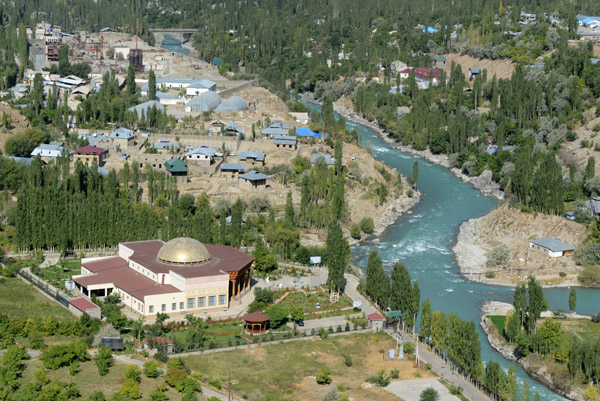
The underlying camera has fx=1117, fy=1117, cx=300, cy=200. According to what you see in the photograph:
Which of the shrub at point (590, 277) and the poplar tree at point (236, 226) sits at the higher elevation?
the poplar tree at point (236, 226)

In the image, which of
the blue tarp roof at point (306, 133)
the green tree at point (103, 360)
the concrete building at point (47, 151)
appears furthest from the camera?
the blue tarp roof at point (306, 133)

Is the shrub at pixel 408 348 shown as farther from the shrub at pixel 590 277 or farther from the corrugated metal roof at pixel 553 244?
the corrugated metal roof at pixel 553 244

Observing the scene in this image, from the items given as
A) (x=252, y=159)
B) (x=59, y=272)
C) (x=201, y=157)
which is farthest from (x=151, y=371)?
(x=252, y=159)

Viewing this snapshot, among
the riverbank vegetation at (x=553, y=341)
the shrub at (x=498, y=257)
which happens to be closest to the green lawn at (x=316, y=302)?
the riverbank vegetation at (x=553, y=341)

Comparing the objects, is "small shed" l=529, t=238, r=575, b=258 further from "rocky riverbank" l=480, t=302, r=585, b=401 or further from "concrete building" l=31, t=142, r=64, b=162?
"concrete building" l=31, t=142, r=64, b=162

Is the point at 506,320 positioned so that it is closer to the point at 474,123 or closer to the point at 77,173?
the point at 77,173

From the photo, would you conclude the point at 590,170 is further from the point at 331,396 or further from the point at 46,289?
the point at 46,289
